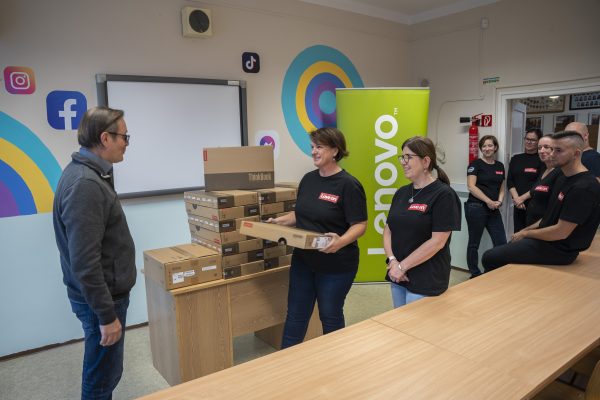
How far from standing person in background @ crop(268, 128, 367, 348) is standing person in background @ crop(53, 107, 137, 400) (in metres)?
0.92

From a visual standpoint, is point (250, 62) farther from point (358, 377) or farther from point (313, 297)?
point (358, 377)

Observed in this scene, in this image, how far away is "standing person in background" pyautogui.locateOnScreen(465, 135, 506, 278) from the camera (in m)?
4.27

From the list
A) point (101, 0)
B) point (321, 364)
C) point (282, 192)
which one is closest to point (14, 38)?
point (101, 0)

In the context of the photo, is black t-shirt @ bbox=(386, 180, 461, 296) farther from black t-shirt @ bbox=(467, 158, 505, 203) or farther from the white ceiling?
the white ceiling

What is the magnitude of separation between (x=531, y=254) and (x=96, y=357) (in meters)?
2.37

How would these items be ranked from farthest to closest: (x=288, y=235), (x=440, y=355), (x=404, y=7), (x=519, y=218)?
(x=404, y=7)
(x=519, y=218)
(x=288, y=235)
(x=440, y=355)

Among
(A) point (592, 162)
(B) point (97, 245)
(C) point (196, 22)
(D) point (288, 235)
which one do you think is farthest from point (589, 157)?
(B) point (97, 245)

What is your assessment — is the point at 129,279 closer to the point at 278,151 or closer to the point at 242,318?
the point at 242,318

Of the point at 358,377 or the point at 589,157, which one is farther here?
the point at 589,157

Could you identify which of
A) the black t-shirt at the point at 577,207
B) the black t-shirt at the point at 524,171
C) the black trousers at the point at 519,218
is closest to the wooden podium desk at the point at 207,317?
the black t-shirt at the point at 577,207

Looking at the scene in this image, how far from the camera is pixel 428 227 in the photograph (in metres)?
2.03

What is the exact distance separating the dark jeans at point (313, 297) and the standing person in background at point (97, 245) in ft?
2.97

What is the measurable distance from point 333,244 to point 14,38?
8.23 ft

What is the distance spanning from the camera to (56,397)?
252cm
